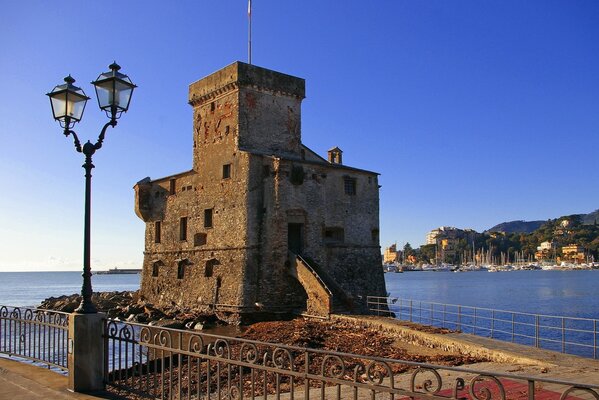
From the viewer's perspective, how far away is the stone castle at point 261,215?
96.0 ft

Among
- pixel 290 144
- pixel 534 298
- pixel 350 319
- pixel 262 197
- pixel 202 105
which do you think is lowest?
pixel 534 298

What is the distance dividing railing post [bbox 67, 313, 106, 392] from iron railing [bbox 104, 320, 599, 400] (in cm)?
16

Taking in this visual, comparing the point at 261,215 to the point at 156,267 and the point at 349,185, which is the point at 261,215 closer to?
the point at 349,185

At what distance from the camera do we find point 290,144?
3322cm

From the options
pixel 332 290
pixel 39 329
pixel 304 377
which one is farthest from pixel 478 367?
pixel 332 290

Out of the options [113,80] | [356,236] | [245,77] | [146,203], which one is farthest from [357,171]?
[113,80]

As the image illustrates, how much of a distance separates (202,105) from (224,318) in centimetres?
1340

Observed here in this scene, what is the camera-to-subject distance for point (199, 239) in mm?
33500

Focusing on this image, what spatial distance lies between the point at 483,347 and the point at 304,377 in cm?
988

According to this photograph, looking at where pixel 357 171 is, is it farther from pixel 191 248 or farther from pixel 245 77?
pixel 191 248

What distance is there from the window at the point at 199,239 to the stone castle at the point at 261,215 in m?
0.08

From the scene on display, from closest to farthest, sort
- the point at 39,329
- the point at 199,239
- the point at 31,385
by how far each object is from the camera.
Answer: the point at 31,385 < the point at 39,329 < the point at 199,239

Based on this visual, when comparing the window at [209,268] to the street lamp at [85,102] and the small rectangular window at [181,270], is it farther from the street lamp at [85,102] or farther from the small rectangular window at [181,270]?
the street lamp at [85,102]

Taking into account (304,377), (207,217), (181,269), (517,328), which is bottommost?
(517,328)
